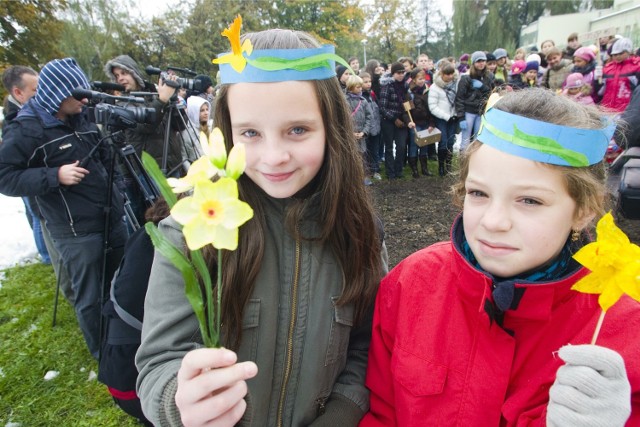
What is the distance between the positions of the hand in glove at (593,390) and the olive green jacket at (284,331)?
58 centimetres

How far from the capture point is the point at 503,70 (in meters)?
8.48

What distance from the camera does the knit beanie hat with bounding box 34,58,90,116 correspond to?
2355 mm

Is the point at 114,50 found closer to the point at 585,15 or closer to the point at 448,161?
the point at 448,161

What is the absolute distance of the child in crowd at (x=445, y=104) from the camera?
6652 millimetres

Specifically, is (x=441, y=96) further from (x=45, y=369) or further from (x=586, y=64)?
(x=45, y=369)

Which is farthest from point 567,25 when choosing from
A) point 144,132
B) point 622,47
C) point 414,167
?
point 144,132

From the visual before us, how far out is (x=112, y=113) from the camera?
223 cm

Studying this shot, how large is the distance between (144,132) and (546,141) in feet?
11.0

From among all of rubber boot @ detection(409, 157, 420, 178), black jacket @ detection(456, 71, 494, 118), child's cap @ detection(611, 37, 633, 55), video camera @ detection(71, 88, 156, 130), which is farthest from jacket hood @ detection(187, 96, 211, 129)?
child's cap @ detection(611, 37, 633, 55)

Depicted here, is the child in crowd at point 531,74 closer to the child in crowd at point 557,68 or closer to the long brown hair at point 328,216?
the child in crowd at point 557,68

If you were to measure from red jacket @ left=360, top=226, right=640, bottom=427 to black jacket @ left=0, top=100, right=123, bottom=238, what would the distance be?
1990 mm

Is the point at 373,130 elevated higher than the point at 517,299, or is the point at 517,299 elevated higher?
the point at 517,299

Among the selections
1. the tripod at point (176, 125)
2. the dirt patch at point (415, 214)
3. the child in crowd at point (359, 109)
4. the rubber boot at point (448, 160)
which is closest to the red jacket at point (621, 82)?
the rubber boot at point (448, 160)

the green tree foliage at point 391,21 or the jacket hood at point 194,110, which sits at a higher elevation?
the green tree foliage at point 391,21
